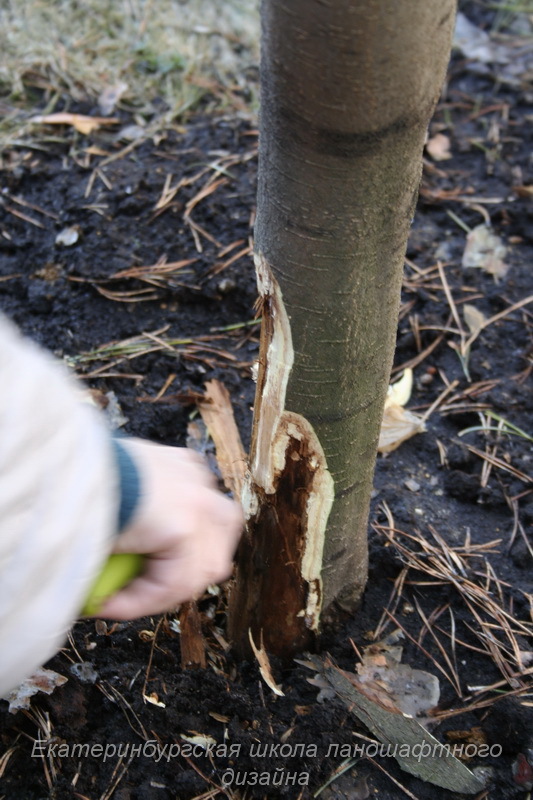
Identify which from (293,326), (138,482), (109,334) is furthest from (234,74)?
(138,482)

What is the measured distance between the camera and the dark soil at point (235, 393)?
176 cm

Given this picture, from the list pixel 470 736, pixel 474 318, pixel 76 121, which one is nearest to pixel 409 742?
pixel 470 736

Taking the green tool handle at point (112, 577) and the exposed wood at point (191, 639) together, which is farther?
the exposed wood at point (191, 639)

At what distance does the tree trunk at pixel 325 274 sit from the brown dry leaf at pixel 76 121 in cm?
235

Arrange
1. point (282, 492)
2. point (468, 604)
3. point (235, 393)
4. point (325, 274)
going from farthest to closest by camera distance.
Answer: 1. point (235, 393)
2. point (468, 604)
3. point (282, 492)
4. point (325, 274)

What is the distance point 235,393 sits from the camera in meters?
2.57

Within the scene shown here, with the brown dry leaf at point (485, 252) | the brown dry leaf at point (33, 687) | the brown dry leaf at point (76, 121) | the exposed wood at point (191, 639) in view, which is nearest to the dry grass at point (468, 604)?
the exposed wood at point (191, 639)

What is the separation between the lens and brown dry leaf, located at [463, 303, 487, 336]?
2.77 meters

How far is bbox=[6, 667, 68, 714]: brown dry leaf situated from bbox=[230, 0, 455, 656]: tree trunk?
480 millimetres

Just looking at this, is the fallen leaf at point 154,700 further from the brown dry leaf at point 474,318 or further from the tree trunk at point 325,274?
the brown dry leaf at point 474,318

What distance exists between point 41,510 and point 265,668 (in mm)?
1066

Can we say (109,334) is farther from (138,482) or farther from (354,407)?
(138,482)

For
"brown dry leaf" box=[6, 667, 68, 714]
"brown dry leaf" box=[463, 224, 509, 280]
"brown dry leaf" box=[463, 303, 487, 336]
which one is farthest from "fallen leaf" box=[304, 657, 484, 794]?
"brown dry leaf" box=[463, 224, 509, 280]

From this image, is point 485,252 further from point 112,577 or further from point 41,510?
point 41,510
